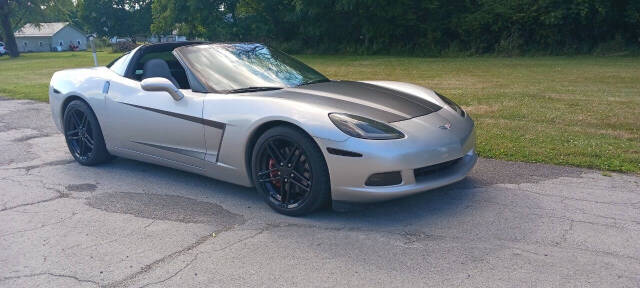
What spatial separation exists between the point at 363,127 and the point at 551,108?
5.73m

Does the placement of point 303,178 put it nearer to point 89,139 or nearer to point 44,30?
point 89,139

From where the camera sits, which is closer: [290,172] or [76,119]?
[290,172]

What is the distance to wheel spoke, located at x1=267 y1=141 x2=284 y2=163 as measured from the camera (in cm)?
396

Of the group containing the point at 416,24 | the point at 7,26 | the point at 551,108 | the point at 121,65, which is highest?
the point at 7,26

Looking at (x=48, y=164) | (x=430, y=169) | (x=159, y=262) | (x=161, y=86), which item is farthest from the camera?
(x=48, y=164)

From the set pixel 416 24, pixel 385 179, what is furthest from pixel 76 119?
pixel 416 24

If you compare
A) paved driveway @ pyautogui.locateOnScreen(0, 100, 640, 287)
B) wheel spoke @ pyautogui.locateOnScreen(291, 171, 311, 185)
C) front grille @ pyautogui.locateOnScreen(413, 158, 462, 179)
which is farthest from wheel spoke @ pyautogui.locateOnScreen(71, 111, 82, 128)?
front grille @ pyautogui.locateOnScreen(413, 158, 462, 179)

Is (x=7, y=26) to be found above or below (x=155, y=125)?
above

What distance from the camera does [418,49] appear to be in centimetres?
2811

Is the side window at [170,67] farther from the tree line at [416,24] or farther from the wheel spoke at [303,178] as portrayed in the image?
the tree line at [416,24]

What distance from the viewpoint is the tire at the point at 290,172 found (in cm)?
375

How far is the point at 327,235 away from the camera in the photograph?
11.8 ft

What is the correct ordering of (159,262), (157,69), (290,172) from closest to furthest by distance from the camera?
(159,262), (290,172), (157,69)

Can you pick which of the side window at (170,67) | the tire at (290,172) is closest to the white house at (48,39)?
the side window at (170,67)
